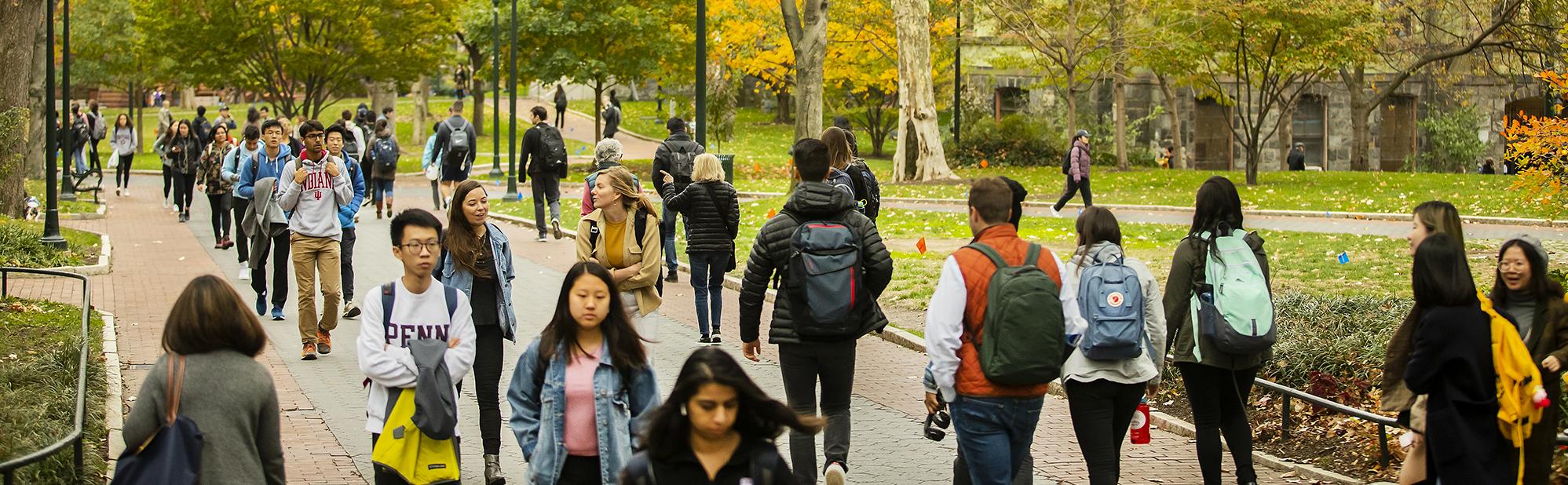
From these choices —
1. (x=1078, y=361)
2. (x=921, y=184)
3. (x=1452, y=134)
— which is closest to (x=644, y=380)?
(x=1078, y=361)

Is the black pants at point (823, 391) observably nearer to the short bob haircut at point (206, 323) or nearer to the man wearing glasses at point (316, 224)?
the short bob haircut at point (206, 323)

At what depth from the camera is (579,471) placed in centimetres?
550

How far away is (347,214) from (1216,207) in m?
7.48

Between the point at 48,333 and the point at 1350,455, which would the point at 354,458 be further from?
the point at 1350,455

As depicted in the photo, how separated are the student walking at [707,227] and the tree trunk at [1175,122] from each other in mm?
29338

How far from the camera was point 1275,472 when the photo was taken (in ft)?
27.7

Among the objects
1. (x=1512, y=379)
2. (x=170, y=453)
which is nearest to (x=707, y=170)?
(x=1512, y=379)

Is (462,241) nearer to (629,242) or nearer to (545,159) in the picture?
(629,242)

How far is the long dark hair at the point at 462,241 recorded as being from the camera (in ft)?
25.1

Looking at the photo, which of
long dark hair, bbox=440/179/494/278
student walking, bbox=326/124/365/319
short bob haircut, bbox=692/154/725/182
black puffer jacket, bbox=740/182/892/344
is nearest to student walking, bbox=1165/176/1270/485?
black puffer jacket, bbox=740/182/892/344

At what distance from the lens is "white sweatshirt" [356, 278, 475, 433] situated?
5.99 meters

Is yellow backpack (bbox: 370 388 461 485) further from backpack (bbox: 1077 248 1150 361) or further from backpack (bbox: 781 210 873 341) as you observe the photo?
backpack (bbox: 1077 248 1150 361)

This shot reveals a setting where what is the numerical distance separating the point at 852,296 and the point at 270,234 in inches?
269

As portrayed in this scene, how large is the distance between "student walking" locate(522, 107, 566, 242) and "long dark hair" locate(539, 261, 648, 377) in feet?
46.2
